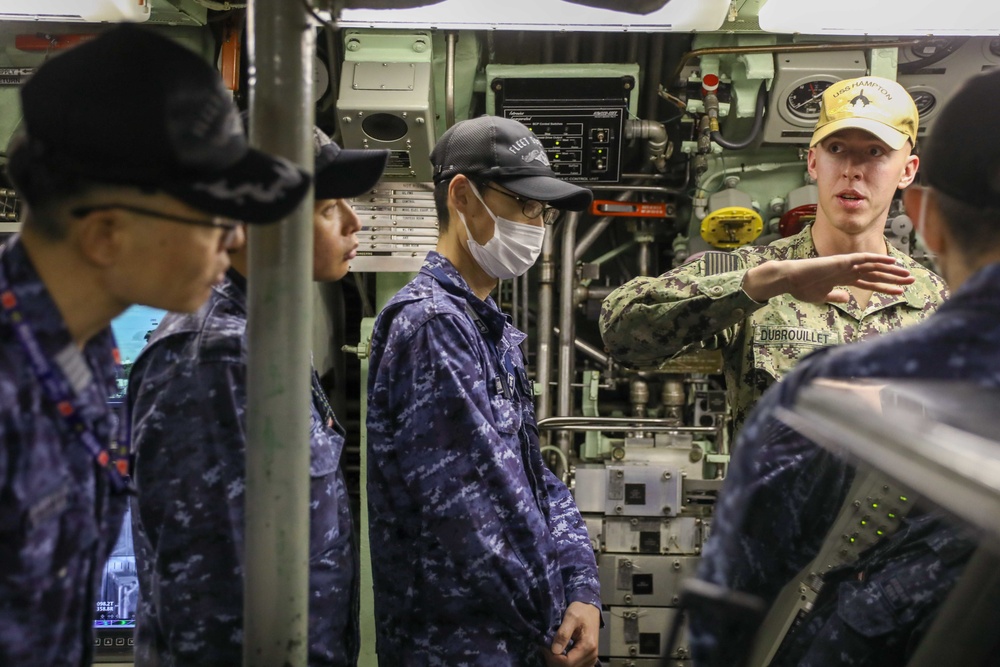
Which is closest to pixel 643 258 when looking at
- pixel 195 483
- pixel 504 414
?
pixel 504 414

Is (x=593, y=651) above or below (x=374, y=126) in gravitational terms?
below

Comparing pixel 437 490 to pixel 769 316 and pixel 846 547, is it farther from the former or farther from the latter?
pixel 769 316

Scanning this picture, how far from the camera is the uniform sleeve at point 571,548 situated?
189 centimetres

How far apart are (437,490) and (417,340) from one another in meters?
0.31

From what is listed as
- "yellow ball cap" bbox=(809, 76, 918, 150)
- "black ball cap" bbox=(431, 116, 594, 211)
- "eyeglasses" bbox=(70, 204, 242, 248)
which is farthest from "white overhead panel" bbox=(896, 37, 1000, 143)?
"eyeglasses" bbox=(70, 204, 242, 248)

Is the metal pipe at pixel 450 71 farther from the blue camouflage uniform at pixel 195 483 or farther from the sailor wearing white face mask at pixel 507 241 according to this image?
the blue camouflage uniform at pixel 195 483

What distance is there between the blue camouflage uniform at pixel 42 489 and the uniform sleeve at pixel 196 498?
262 millimetres

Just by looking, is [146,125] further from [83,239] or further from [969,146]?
[969,146]

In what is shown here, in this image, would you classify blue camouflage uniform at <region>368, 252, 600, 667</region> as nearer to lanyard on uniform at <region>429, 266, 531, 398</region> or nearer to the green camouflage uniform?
lanyard on uniform at <region>429, 266, 531, 398</region>

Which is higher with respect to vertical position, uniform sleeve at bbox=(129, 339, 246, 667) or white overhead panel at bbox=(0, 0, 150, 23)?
white overhead panel at bbox=(0, 0, 150, 23)

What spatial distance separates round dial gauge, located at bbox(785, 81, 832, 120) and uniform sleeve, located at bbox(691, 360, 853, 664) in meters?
2.47

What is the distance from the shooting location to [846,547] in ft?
4.41

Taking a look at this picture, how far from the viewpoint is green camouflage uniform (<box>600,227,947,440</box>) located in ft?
6.85

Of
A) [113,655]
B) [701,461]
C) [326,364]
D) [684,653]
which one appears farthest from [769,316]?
[113,655]
